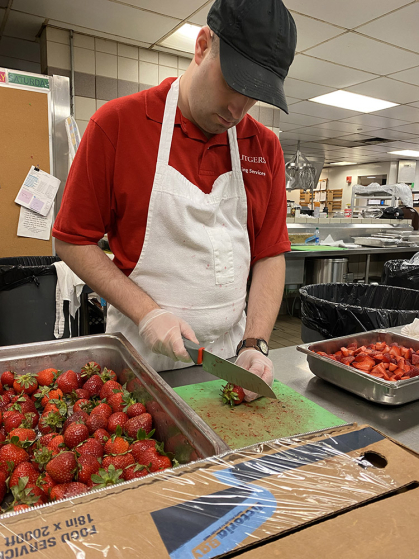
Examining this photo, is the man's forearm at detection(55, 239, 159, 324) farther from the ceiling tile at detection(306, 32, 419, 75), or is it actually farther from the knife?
the ceiling tile at detection(306, 32, 419, 75)

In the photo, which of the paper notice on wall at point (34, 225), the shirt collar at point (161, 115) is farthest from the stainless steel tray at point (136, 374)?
the paper notice on wall at point (34, 225)

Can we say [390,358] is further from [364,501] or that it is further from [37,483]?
[37,483]

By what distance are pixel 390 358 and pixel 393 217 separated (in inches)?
261

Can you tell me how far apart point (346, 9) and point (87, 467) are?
4161 mm

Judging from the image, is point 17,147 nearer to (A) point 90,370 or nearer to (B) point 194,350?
(A) point 90,370

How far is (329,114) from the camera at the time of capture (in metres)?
7.30

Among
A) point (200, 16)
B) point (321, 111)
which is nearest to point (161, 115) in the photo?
point (200, 16)

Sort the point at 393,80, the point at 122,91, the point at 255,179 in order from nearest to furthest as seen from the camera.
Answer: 1. the point at 255,179
2. the point at 122,91
3. the point at 393,80

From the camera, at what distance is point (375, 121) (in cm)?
778

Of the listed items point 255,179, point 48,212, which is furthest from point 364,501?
point 48,212

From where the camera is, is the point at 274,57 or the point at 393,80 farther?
the point at 393,80

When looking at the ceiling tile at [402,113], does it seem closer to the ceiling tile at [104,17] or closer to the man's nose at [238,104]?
the ceiling tile at [104,17]

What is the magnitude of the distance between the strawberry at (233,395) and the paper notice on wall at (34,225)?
2.62m

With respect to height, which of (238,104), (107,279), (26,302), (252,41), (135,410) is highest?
(252,41)
